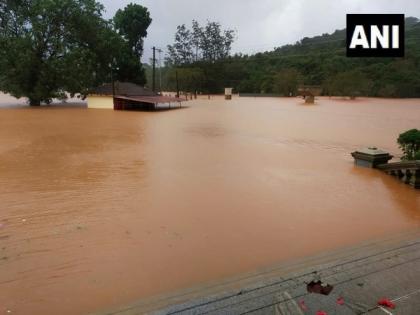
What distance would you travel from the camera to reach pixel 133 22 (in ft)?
136

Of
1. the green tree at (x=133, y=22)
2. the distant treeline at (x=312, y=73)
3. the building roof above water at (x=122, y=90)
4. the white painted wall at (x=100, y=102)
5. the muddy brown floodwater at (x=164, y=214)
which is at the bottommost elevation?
the muddy brown floodwater at (x=164, y=214)

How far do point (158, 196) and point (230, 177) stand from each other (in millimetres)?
2076

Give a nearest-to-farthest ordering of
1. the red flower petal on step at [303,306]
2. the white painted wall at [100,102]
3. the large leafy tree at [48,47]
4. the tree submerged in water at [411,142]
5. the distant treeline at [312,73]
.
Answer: the red flower petal on step at [303,306] → the tree submerged in water at [411,142] → the large leafy tree at [48,47] → the white painted wall at [100,102] → the distant treeline at [312,73]

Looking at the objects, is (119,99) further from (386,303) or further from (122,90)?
(386,303)

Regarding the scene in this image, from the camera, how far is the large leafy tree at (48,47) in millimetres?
28422

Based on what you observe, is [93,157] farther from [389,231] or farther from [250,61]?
[250,61]

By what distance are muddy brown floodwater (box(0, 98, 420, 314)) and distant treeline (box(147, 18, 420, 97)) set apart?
35376 mm

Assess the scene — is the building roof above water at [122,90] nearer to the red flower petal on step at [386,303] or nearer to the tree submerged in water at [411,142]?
the tree submerged in water at [411,142]

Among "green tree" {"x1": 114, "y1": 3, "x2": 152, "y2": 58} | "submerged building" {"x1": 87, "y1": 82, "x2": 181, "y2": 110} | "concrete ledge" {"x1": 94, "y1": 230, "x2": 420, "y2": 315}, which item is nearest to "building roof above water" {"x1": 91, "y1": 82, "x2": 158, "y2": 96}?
"submerged building" {"x1": 87, "y1": 82, "x2": 181, "y2": 110}

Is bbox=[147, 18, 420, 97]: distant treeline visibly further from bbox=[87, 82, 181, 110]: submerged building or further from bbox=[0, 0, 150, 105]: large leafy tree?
bbox=[0, 0, 150, 105]: large leafy tree

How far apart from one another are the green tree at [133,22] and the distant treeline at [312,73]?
35.2 ft

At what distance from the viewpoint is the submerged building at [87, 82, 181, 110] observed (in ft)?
99.3

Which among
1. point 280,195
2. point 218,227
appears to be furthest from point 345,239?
point 280,195

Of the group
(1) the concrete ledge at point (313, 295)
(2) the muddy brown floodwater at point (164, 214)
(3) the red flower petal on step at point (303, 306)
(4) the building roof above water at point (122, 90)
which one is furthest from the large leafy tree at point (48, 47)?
(3) the red flower petal on step at point (303, 306)
